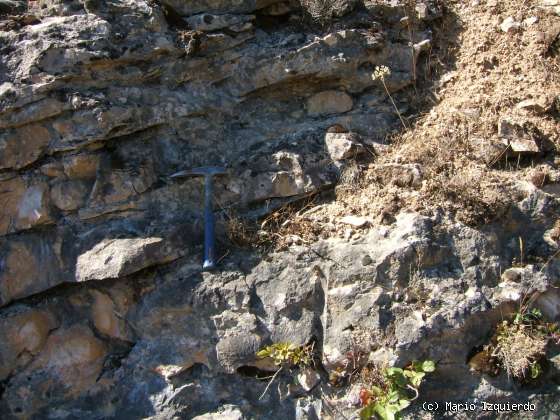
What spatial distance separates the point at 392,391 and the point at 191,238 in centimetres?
161

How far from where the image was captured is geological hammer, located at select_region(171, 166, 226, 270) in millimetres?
3904

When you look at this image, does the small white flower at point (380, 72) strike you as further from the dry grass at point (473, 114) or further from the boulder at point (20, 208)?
the boulder at point (20, 208)

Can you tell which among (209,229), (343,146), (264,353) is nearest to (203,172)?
(209,229)

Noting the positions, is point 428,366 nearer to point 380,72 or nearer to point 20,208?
point 380,72

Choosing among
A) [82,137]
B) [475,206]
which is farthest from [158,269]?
[475,206]

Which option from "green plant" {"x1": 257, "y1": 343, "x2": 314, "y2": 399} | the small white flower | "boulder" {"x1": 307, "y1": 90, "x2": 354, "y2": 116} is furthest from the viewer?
"boulder" {"x1": 307, "y1": 90, "x2": 354, "y2": 116}

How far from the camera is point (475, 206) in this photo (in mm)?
3854

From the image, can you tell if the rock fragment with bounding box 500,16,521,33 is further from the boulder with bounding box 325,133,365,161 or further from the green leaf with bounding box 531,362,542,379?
the green leaf with bounding box 531,362,542,379

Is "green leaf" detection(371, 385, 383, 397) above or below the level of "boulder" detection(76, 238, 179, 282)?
below

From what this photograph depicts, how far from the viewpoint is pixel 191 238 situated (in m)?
4.03

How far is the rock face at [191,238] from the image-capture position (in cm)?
365

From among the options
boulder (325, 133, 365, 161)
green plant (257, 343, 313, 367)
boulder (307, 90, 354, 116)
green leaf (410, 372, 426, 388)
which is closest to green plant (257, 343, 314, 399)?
green plant (257, 343, 313, 367)

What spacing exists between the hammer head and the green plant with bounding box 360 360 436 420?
5.56 feet

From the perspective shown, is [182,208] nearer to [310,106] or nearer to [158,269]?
[158,269]
